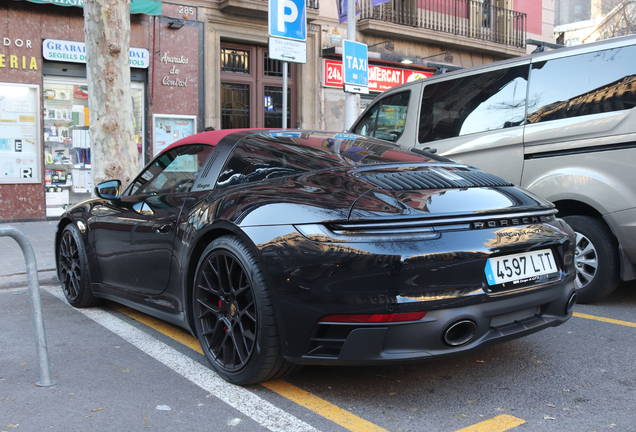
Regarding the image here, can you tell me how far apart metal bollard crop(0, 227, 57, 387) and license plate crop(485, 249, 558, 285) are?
2.19 meters

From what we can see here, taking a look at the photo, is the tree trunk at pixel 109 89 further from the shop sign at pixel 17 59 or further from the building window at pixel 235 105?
the building window at pixel 235 105

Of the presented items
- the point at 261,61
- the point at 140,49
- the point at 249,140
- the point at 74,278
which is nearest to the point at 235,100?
the point at 261,61

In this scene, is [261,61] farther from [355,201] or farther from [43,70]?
[355,201]

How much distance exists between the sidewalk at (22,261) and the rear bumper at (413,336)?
4378mm

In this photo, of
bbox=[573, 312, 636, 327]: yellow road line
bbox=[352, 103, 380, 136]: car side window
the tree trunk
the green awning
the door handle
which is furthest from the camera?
the green awning

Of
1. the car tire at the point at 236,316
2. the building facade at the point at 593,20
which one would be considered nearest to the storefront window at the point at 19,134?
the car tire at the point at 236,316

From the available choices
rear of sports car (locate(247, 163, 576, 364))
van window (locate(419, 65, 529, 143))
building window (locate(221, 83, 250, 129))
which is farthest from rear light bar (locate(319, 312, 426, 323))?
building window (locate(221, 83, 250, 129))

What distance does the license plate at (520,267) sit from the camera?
2.67 meters

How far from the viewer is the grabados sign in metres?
12.7

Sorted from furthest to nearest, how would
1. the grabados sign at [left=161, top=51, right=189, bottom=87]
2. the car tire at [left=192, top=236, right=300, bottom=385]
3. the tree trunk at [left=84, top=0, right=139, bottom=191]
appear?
the grabados sign at [left=161, top=51, right=189, bottom=87], the tree trunk at [left=84, top=0, right=139, bottom=191], the car tire at [left=192, top=236, right=300, bottom=385]

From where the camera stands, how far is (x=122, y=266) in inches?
161

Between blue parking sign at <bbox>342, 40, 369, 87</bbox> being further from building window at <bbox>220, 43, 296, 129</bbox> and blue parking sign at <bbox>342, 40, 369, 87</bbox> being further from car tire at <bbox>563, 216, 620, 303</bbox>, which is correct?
building window at <bbox>220, 43, 296, 129</bbox>

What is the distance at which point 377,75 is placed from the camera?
16484mm

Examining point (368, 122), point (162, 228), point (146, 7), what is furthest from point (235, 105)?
point (162, 228)
